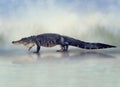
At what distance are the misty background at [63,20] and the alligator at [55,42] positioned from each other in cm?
4

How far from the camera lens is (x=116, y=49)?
361 centimetres

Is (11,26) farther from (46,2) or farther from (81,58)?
(81,58)

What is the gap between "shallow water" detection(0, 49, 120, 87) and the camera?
3.22 m

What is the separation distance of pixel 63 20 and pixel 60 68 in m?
0.52

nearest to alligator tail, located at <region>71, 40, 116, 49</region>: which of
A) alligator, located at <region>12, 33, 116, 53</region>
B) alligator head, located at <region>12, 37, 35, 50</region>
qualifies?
alligator, located at <region>12, 33, 116, 53</region>

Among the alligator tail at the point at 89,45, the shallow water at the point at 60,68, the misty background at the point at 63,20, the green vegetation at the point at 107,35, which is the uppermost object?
the misty background at the point at 63,20

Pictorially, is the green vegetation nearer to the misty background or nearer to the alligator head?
the misty background

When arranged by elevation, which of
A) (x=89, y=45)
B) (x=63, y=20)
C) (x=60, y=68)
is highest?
(x=63, y=20)

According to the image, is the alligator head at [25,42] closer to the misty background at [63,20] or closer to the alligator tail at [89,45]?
the misty background at [63,20]

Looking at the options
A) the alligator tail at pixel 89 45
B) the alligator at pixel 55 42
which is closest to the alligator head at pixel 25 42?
the alligator at pixel 55 42

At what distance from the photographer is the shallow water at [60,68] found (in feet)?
10.6

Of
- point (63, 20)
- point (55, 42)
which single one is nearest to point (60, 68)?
point (55, 42)

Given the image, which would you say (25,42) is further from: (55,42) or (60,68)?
(60,68)

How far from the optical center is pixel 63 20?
368 centimetres
